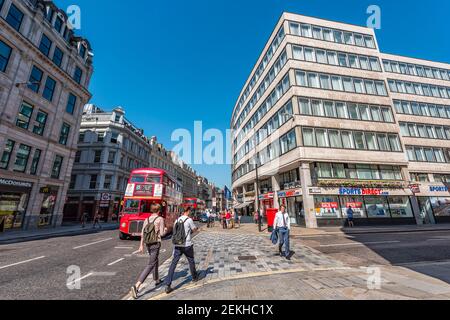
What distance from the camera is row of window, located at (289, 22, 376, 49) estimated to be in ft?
81.9

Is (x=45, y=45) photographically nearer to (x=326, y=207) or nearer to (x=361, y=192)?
(x=326, y=207)

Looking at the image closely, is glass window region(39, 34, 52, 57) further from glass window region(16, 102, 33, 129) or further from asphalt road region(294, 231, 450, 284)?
asphalt road region(294, 231, 450, 284)

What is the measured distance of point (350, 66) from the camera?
2511cm

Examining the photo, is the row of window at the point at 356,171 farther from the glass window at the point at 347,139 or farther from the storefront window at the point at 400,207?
the storefront window at the point at 400,207

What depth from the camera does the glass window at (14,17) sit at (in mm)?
16763

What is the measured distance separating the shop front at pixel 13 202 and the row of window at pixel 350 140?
27.5 metres

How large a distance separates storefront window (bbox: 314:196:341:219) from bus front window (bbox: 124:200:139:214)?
16527 millimetres

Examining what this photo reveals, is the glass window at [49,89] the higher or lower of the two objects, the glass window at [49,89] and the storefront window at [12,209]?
the higher

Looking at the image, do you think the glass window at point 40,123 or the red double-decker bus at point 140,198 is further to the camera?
the glass window at point 40,123

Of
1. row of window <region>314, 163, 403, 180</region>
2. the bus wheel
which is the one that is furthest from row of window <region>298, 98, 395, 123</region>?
the bus wheel

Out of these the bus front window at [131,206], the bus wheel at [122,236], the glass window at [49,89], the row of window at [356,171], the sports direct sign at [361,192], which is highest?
the glass window at [49,89]

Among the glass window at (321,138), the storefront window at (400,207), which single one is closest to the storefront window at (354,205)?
the storefront window at (400,207)
